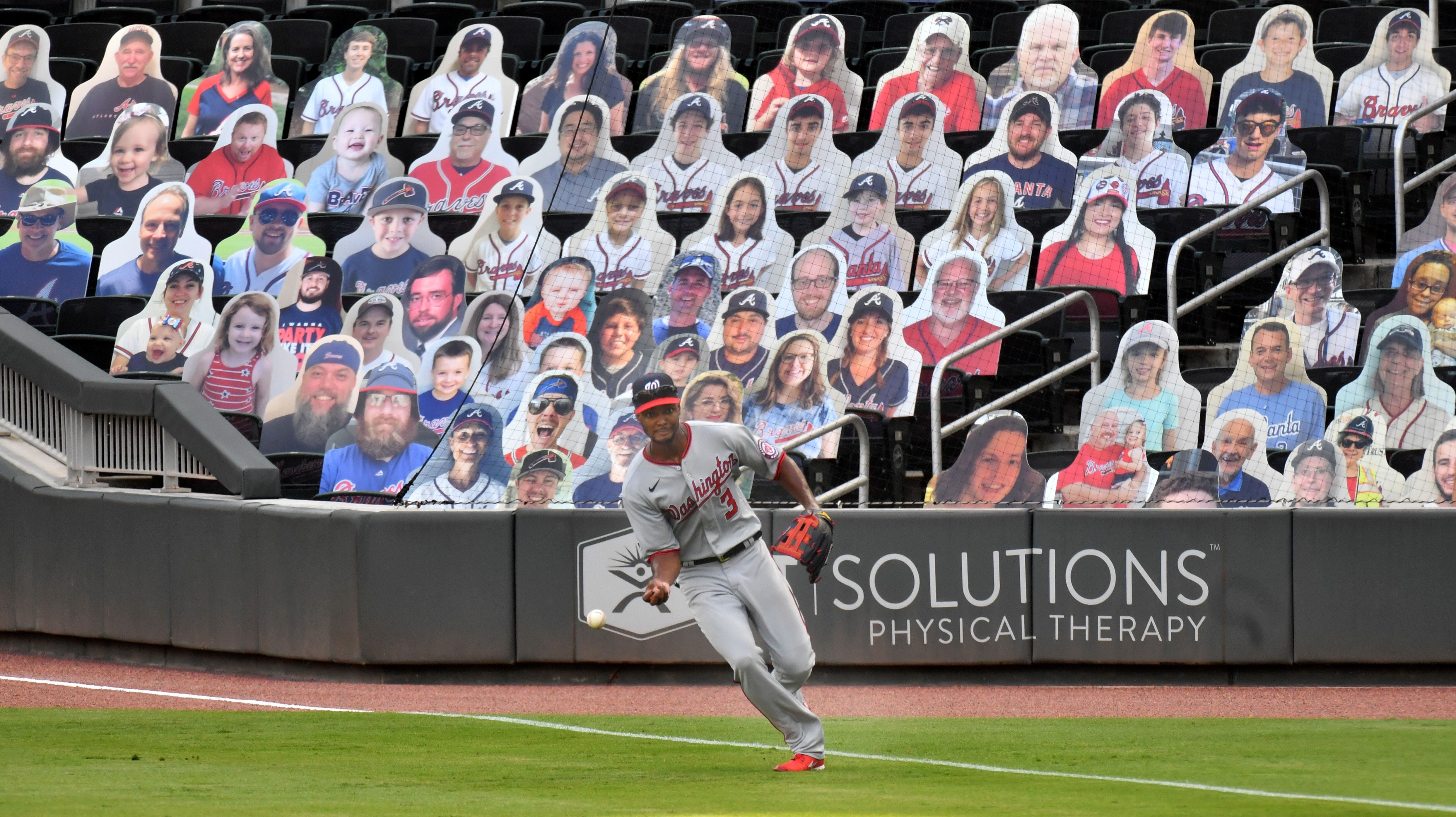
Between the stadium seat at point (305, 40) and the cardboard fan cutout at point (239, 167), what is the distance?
133 cm

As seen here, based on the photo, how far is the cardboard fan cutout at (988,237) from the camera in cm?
1120

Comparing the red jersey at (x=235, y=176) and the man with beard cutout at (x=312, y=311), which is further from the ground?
the red jersey at (x=235, y=176)

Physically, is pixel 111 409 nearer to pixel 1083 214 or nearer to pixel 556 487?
pixel 556 487

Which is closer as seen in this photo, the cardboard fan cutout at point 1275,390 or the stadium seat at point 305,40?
the cardboard fan cutout at point 1275,390

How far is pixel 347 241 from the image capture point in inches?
509

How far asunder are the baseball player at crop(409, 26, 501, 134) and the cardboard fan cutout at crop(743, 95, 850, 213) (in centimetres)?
267

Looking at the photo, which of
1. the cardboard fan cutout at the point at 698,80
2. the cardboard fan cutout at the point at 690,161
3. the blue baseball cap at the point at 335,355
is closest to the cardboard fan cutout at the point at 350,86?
the cardboard fan cutout at the point at 698,80

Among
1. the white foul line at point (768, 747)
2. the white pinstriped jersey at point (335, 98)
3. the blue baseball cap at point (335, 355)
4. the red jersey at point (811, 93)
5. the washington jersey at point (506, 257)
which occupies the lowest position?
the white foul line at point (768, 747)

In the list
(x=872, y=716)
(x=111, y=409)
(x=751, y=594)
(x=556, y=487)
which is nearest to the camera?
(x=751, y=594)

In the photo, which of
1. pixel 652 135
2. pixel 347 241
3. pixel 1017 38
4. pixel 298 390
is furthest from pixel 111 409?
pixel 1017 38

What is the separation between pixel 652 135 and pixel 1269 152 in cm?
445

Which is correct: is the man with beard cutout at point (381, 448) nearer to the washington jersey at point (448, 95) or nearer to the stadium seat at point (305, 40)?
the washington jersey at point (448, 95)

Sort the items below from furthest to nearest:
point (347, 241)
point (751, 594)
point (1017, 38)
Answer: point (1017, 38) < point (347, 241) < point (751, 594)

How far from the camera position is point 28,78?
50.1ft
